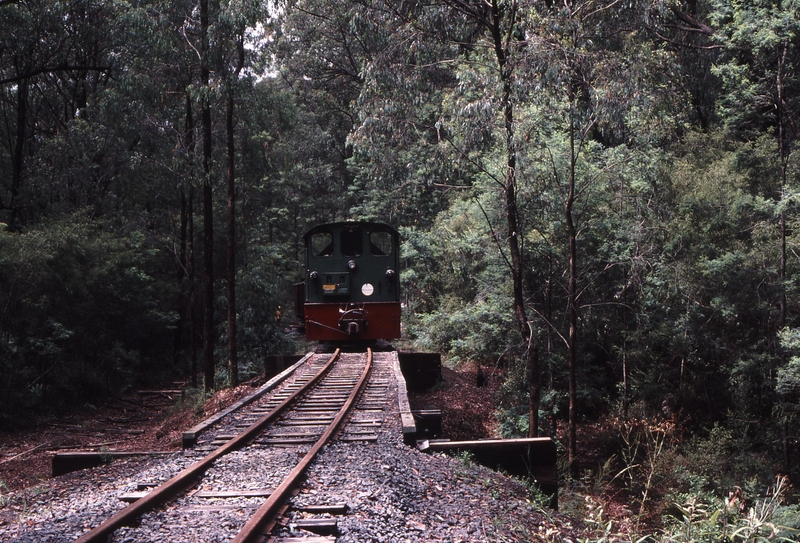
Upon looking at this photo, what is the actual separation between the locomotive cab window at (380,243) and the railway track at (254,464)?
5.60 m

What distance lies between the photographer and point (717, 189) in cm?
1515

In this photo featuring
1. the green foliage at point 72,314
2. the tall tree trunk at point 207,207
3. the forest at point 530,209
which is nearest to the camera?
the forest at point 530,209

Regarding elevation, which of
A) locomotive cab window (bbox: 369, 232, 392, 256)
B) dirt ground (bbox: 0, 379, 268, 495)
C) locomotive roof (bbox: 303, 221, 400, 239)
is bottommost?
dirt ground (bbox: 0, 379, 268, 495)

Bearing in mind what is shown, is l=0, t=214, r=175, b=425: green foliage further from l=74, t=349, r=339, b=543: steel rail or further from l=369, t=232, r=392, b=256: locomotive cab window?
l=74, t=349, r=339, b=543: steel rail

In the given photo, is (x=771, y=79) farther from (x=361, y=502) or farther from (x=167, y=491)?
(x=167, y=491)

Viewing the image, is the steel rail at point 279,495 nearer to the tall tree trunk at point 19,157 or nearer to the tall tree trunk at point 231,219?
the tall tree trunk at point 231,219

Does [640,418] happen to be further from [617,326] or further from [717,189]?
[717,189]

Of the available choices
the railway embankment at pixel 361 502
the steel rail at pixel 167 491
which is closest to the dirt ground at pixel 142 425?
the steel rail at pixel 167 491

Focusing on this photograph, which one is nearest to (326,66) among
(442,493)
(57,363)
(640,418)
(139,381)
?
(139,381)

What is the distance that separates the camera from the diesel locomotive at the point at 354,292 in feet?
50.3

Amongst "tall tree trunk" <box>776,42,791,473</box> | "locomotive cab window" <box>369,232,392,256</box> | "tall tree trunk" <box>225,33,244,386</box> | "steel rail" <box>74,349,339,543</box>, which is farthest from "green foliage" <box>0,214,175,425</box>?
"tall tree trunk" <box>776,42,791,473</box>

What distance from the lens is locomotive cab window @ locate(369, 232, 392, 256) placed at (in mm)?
15648

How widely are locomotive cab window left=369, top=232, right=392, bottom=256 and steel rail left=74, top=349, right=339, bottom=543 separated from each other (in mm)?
Answer: 8397

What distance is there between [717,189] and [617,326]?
378cm
